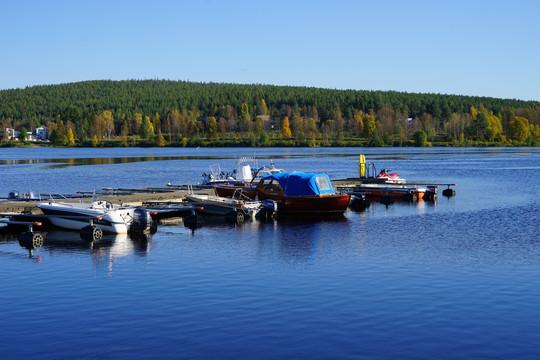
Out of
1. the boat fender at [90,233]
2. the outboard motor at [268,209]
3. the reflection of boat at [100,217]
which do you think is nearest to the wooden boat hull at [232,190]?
the outboard motor at [268,209]

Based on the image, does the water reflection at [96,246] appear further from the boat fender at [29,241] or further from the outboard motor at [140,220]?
the outboard motor at [140,220]

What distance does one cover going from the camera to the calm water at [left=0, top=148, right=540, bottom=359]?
1823cm

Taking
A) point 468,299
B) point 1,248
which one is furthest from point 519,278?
point 1,248

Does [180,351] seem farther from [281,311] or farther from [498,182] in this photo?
[498,182]

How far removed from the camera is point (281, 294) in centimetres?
2375

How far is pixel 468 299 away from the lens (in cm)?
2284

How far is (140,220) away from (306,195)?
1387 cm

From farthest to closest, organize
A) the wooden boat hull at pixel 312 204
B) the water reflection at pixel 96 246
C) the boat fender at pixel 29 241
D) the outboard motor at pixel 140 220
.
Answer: the wooden boat hull at pixel 312 204 → the outboard motor at pixel 140 220 → the boat fender at pixel 29 241 → the water reflection at pixel 96 246

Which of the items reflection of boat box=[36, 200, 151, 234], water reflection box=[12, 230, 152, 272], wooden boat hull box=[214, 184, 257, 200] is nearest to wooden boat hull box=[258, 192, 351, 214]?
wooden boat hull box=[214, 184, 257, 200]

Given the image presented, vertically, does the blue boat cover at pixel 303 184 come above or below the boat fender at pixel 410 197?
above

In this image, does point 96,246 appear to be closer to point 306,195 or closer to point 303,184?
point 306,195

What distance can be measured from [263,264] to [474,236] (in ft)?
48.4

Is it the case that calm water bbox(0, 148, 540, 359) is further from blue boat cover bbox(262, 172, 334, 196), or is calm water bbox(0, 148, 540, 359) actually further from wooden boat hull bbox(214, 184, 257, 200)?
wooden boat hull bbox(214, 184, 257, 200)

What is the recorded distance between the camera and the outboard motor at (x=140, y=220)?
38500 millimetres
